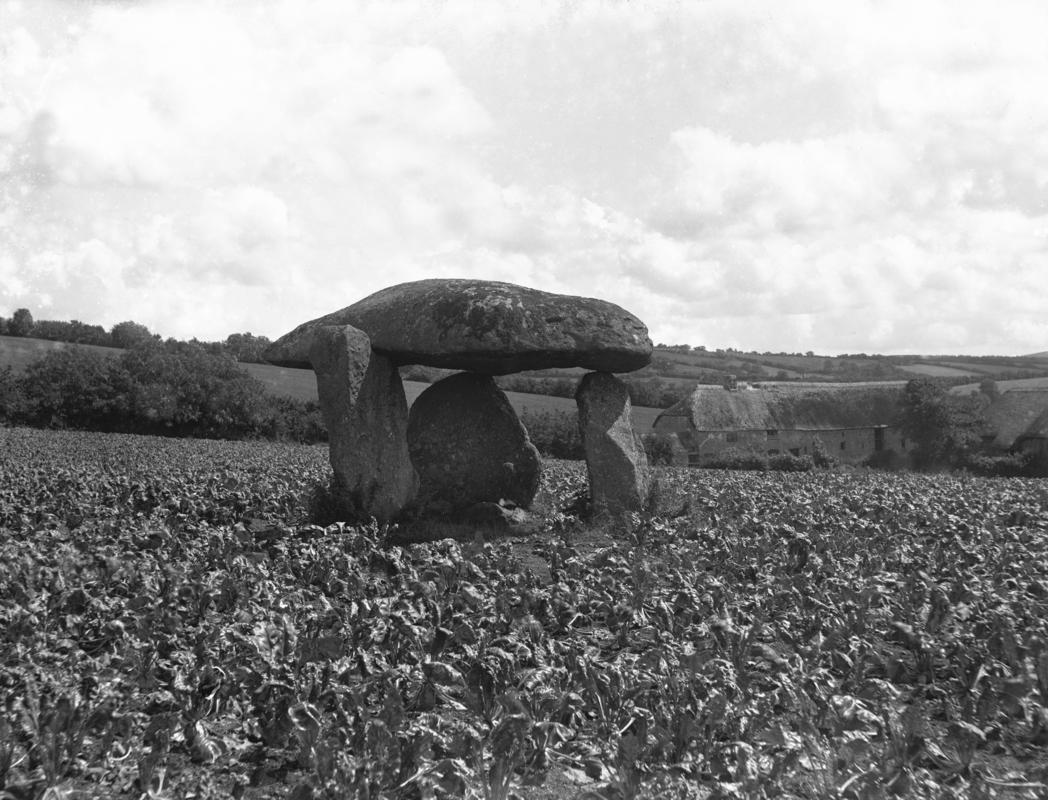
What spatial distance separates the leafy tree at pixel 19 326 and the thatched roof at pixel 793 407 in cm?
5108

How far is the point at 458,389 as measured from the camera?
603 inches

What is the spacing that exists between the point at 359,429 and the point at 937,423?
53499mm

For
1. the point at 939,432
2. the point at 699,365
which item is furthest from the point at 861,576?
the point at 699,365

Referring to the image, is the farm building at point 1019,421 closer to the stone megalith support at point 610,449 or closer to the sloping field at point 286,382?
the sloping field at point 286,382

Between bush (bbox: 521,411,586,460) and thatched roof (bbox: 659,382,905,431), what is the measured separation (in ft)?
46.1

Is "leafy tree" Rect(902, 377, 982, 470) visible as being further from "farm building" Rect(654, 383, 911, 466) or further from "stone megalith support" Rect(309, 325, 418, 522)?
"stone megalith support" Rect(309, 325, 418, 522)

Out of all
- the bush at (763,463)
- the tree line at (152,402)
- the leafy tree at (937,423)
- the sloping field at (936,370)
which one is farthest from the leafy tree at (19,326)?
the sloping field at (936,370)

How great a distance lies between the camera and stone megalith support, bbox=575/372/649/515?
14438 millimetres

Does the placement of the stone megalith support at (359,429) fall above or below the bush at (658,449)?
above

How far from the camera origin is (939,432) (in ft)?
193

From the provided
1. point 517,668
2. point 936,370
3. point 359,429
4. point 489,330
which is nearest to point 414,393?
point 359,429

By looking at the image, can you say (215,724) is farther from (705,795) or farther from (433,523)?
(433,523)

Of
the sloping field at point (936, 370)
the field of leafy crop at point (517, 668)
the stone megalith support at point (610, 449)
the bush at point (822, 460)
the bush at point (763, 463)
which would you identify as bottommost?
the bush at point (822, 460)

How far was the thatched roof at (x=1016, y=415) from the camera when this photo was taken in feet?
180
